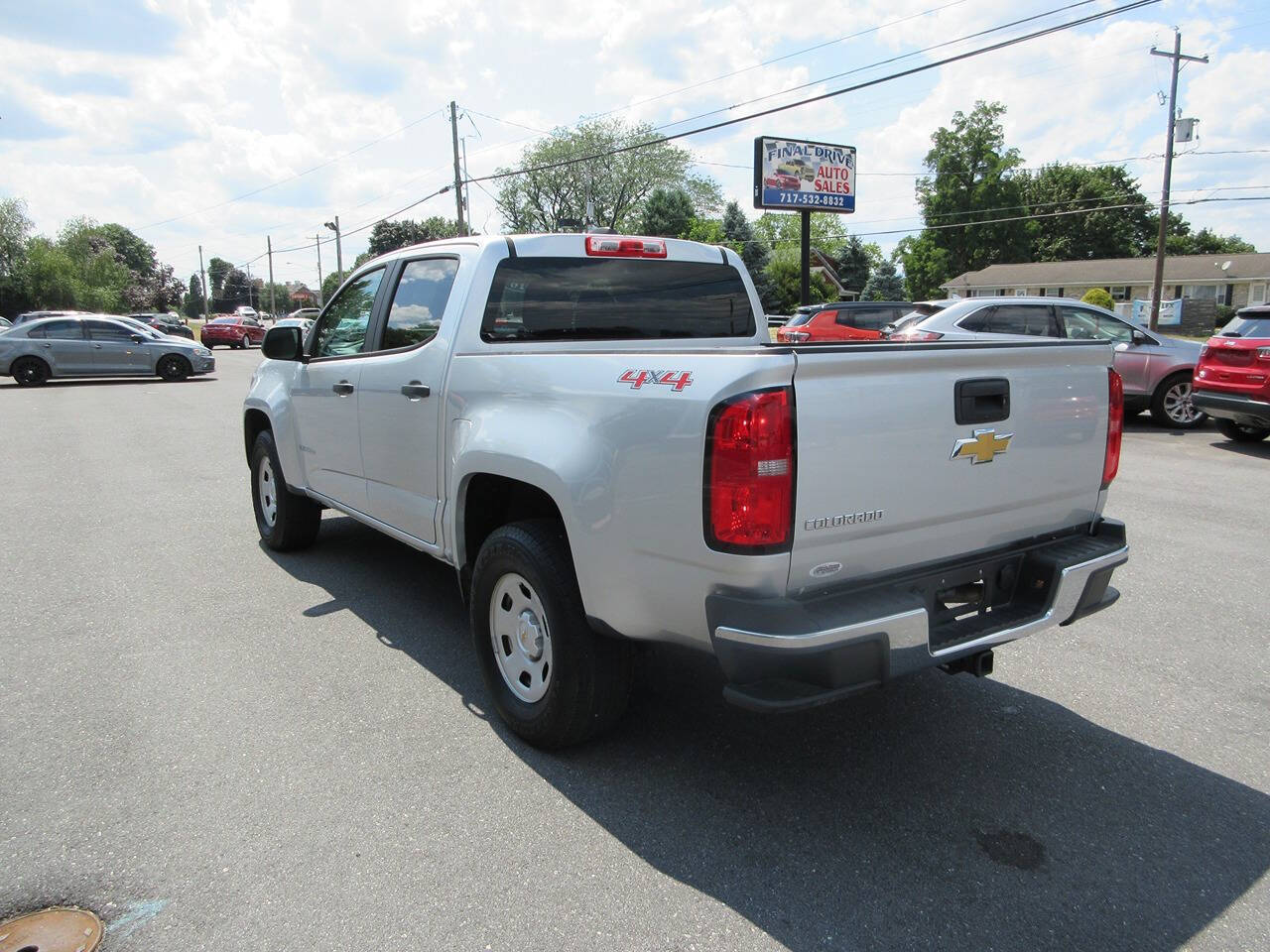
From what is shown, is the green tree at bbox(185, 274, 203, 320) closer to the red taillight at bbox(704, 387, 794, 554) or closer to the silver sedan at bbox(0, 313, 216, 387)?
the silver sedan at bbox(0, 313, 216, 387)

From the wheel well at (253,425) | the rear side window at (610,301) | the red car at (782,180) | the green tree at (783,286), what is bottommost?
the wheel well at (253,425)

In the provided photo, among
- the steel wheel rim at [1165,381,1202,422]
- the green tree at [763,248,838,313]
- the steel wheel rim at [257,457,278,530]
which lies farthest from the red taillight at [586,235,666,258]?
the green tree at [763,248,838,313]

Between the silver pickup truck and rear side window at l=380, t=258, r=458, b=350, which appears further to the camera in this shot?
rear side window at l=380, t=258, r=458, b=350

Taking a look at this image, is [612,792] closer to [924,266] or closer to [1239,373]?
[1239,373]

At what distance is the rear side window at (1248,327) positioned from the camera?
32.3 ft

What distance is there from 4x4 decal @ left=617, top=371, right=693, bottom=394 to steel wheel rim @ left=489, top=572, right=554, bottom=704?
2.99ft

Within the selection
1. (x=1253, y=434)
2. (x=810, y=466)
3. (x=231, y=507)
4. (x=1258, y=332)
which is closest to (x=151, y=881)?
(x=810, y=466)

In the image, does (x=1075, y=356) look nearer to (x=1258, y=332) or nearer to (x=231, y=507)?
(x=231, y=507)

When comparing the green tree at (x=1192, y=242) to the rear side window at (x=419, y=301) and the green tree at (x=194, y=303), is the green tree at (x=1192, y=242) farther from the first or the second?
the green tree at (x=194, y=303)

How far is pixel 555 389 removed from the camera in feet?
10.3

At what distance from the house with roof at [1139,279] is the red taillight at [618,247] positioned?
177 ft

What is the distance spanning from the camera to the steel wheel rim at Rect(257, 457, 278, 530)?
6.13m

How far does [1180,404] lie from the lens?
1212cm

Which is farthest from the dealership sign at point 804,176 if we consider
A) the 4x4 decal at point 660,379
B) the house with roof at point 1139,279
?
the house with roof at point 1139,279
